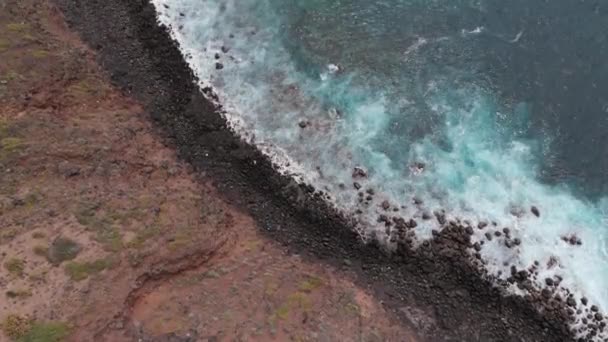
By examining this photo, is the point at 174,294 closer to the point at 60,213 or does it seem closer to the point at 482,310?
the point at 60,213

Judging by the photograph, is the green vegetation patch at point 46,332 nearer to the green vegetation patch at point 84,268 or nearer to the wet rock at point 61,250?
the green vegetation patch at point 84,268

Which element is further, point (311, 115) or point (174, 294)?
point (311, 115)

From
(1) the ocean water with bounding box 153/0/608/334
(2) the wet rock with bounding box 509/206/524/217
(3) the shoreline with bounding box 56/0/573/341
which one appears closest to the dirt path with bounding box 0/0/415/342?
(3) the shoreline with bounding box 56/0/573/341

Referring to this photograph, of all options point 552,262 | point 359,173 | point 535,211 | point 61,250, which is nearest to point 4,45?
point 61,250

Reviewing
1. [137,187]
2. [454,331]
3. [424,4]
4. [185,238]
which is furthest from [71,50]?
[454,331]

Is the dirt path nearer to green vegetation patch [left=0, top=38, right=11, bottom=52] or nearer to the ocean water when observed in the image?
green vegetation patch [left=0, top=38, right=11, bottom=52]

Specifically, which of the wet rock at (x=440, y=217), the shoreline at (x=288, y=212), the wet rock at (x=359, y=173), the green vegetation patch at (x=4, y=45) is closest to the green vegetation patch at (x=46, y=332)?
the shoreline at (x=288, y=212)
